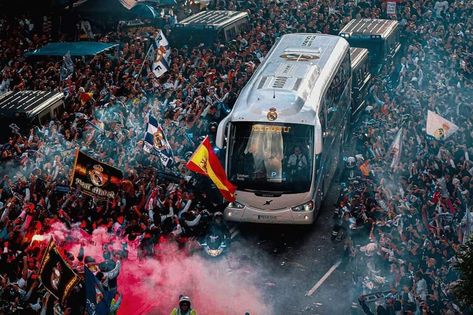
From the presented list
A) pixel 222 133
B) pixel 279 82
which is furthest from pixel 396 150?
pixel 222 133

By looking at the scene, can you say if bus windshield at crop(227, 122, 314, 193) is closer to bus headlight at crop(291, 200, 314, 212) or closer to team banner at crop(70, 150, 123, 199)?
bus headlight at crop(291, 200, 314, 212)

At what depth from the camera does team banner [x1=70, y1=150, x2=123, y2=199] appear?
19.0 meters

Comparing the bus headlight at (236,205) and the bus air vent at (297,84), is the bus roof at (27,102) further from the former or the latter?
the bus air vent at (297,84)

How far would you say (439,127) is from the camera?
23234 millimetres

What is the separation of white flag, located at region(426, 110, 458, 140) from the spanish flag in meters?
5.40

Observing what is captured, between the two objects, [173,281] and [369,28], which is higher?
[173,281]

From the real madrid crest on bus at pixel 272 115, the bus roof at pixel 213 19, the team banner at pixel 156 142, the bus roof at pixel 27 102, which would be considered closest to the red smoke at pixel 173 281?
the team banner at pixel 156 142

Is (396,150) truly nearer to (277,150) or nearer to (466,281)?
(277,150)

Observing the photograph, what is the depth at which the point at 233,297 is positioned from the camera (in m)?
18.9

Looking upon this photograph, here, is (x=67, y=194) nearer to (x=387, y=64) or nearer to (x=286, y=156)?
(x=286, y=156)

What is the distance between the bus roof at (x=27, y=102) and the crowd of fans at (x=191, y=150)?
0.55 m

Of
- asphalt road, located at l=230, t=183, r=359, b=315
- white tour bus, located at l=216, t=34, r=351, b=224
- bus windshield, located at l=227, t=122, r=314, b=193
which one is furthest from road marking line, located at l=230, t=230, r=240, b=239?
bus windshield, located at l=227, t=122, r=314, b=193

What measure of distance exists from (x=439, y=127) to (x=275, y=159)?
476 cm

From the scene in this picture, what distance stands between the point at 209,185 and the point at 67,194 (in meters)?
3.31
